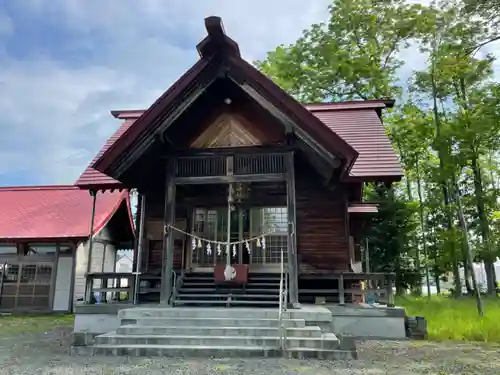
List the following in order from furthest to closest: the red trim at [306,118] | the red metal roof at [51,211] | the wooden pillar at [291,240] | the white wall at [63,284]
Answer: the red metal roof at [51,211]
the white wall at [63,284]
the wooden pillar at [291,240]
the red trim at [306,118]

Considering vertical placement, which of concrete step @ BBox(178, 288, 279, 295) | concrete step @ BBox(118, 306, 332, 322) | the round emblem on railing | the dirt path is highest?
the round emblem on railing

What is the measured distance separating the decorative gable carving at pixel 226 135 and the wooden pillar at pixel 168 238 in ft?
3.01

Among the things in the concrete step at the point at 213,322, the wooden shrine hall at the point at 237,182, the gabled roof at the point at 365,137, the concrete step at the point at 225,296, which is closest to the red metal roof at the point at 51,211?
the wooden shrine hall at the point at 237,182

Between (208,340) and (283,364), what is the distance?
4.81ft

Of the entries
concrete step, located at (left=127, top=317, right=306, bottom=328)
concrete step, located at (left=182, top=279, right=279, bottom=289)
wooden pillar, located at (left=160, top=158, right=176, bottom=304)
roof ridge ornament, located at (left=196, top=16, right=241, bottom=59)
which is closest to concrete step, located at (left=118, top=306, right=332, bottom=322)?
concrete step, located at (left=127, top=317, right=306, bottom=328)

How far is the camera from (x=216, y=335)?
7.02m

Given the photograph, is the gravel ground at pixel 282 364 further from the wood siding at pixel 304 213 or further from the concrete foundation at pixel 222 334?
the wood siding at pixel 304 213

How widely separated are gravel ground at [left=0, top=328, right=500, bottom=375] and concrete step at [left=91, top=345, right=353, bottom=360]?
0.22m

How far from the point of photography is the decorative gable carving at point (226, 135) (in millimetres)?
9570

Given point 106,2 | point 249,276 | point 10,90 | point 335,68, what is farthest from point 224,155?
point 10,90

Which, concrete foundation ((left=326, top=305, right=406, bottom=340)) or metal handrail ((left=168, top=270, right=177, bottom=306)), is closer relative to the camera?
concrete foundation ((left=326, top=305, right=406, bottom=340))

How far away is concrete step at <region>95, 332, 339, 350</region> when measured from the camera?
660 centimetres

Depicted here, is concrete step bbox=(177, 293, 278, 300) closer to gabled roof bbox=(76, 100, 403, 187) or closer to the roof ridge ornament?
gabled roof bbox=(76, 100, 403, 187)

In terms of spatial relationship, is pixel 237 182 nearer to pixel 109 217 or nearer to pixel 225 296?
pixel 225 296
